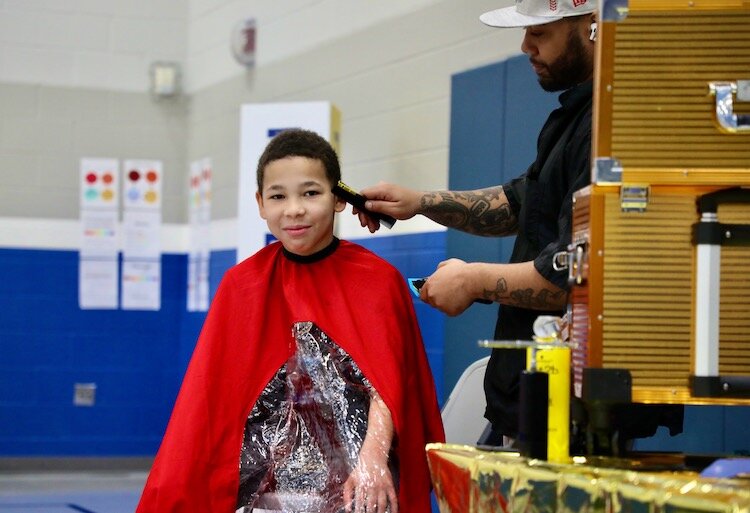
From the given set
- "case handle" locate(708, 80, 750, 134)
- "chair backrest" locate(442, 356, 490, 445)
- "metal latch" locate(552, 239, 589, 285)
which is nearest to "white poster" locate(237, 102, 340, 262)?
"chair backrest" locate(442, 356, 490, 445)

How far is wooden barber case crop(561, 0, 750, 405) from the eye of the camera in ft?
4.58

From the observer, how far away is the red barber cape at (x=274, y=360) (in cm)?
208

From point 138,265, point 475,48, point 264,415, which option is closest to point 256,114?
point 475,48

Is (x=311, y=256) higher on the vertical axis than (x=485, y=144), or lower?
lower

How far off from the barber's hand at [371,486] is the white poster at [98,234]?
4394mm

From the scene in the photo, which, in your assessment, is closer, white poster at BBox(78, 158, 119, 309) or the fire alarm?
the fire alarm

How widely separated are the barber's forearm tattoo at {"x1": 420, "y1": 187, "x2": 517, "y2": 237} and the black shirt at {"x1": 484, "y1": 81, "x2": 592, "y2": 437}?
0.22m

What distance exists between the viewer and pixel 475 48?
394cm

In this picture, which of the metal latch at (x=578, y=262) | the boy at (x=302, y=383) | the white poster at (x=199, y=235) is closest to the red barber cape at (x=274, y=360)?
the boy at (x=302, y=383)

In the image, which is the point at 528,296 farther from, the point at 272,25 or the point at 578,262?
the point at 272,25

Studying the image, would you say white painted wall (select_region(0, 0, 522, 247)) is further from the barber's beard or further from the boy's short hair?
the barber's beard

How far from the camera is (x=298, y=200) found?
2.26 meters

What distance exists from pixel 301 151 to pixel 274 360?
435mm

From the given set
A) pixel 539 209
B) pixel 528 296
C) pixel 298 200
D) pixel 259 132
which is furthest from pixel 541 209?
pixel 259 132
